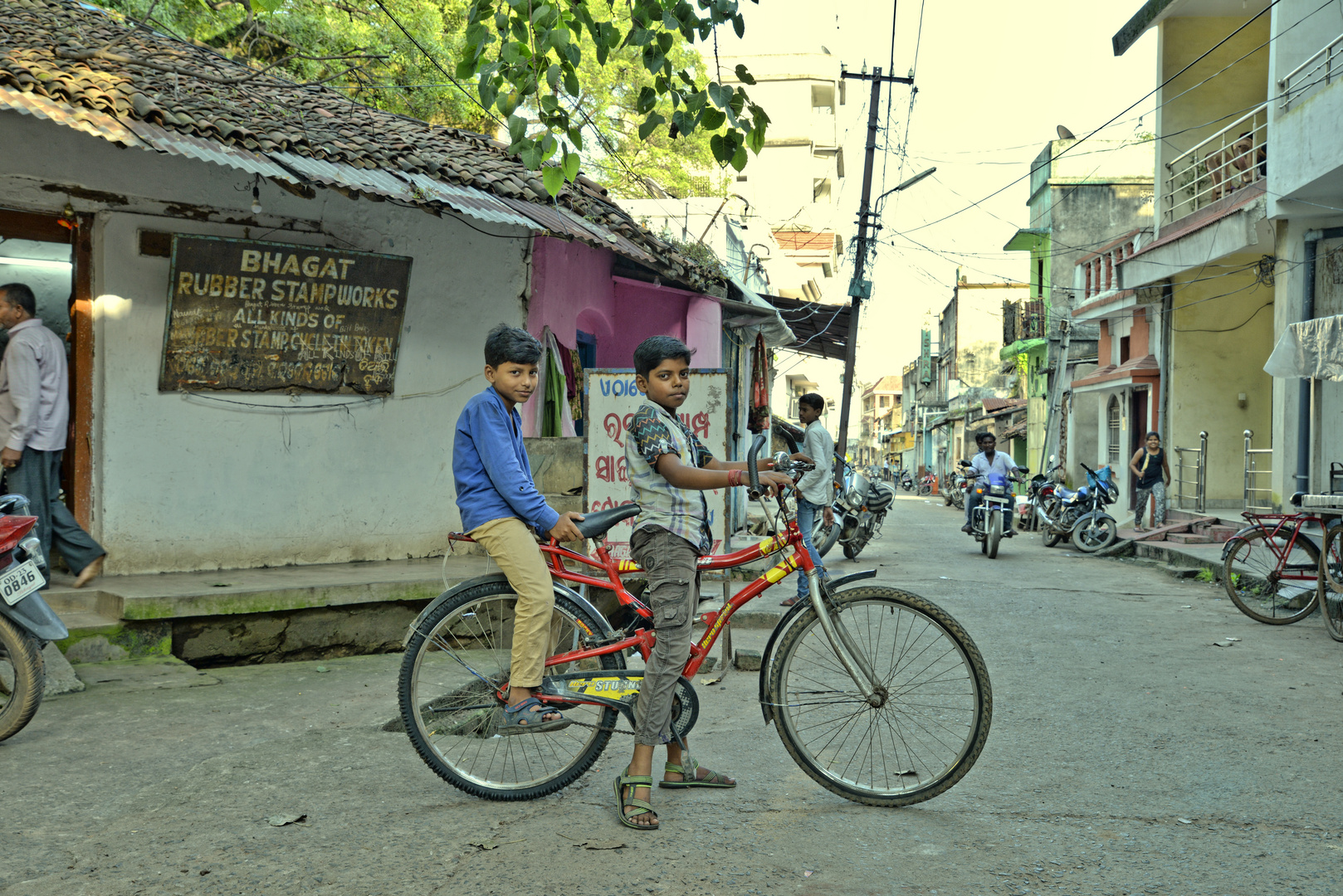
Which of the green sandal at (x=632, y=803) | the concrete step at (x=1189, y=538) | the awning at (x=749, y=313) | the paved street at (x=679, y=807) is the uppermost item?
the awning at (x=749, y=313)

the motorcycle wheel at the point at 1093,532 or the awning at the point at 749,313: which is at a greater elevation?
the awning at the point at 749,313

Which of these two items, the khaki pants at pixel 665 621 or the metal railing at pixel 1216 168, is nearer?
the khaki pants at pixel 665 621

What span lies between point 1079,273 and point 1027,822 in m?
28.0

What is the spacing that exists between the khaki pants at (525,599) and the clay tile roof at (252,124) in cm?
346

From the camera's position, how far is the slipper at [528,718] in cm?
379

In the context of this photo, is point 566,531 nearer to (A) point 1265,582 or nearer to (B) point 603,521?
(B) point 603,521

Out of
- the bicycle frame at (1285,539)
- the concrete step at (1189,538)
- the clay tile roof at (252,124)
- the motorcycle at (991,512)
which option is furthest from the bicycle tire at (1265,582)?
the concrete step at (1189,538)

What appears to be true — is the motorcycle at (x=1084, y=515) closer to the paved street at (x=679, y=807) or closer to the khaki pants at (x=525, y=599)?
the paved street at (x=679, y=807)

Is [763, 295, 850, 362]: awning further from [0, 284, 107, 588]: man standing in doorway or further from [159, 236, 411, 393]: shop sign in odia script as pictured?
[0, 284, 107, 588]: man standing in doorway

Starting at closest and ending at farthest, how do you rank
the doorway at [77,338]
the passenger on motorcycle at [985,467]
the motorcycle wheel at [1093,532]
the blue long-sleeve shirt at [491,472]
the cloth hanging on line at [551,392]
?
the blue long-sleeve shirt at [491,472], the doorway at [77,338], the cloth hanging on line at [551,392], the passenger on motorcycle at [985,467], the motorcycle wheel at [1093,532]

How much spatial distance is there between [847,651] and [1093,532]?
12899 mm

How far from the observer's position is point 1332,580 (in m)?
7.76

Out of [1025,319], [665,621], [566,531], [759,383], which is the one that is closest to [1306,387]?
[759,383]

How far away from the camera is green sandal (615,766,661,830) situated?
3.46 meters
